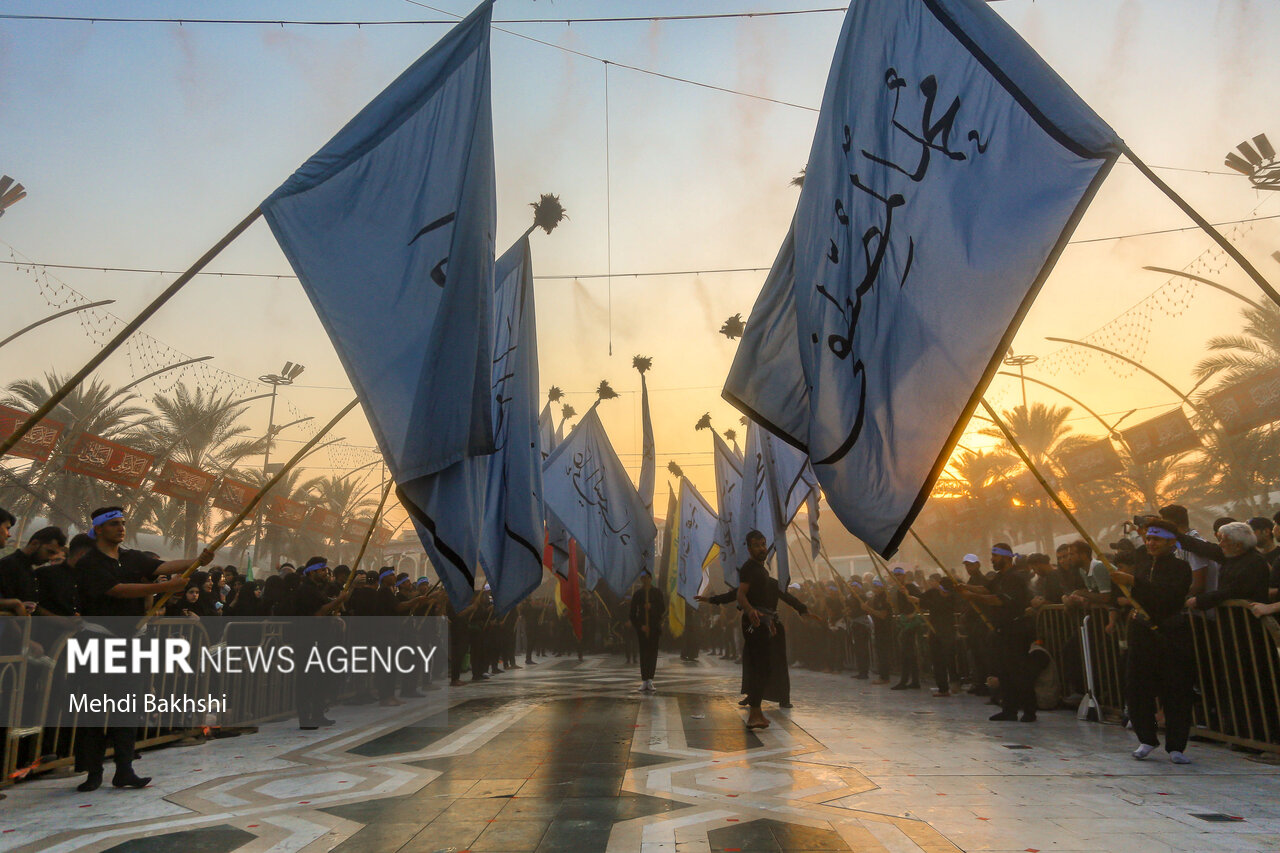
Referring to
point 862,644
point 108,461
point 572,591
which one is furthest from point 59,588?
point 108,461

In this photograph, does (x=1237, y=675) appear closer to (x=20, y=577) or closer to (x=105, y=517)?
(x=105, y=517)

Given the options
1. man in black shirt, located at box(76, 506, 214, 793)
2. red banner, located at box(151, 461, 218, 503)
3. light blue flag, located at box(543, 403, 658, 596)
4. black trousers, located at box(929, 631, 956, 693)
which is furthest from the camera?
red banner, located at box(151, 461, 218, 503)

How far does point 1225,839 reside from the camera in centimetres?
433

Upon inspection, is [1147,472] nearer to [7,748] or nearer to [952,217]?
[952,217]

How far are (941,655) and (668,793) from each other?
8245 mm

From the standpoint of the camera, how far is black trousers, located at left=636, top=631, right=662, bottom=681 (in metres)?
13.8

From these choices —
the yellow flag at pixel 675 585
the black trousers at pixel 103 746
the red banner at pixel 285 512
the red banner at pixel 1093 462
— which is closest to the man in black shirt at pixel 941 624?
the yellow flag at pixel 675 585

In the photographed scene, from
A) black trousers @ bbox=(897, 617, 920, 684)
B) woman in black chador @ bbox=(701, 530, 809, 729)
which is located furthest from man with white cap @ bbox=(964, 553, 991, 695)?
woman in black chador @ bbox=(701, 530, 809, 729)

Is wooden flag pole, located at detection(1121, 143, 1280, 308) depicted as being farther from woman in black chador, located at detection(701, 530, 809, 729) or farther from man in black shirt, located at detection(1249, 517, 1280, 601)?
woman in black chador, located at detection(701, 530, 809, 729)

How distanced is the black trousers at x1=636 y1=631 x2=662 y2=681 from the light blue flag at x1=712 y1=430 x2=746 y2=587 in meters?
3.43

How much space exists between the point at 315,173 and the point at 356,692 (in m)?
9.75

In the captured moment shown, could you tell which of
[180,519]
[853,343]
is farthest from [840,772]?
[180,519]

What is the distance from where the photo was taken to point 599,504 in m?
16.9

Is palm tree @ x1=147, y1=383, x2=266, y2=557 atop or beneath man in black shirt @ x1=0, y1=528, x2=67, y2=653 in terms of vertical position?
atop
